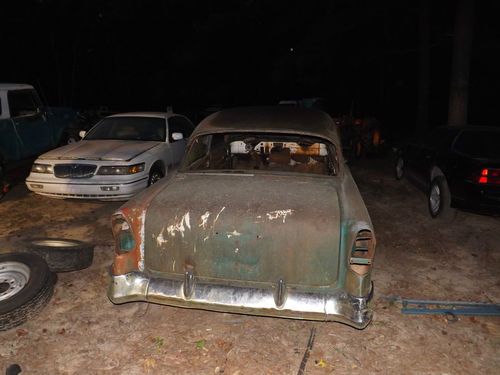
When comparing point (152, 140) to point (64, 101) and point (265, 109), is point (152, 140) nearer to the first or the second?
point (265, 109)

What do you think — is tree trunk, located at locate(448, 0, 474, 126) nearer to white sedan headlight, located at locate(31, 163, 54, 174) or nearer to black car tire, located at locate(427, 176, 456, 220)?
black car tire, located at locate(427, 176, 456, 220)

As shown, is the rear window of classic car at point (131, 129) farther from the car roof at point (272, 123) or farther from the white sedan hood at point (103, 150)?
the car roof at point (272, 123)

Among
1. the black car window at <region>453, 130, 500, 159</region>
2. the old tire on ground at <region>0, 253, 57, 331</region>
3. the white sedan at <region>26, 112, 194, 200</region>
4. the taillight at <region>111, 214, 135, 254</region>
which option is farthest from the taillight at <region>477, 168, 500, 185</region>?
the old tire on ground at <region>0, 253, 57, 331</region>

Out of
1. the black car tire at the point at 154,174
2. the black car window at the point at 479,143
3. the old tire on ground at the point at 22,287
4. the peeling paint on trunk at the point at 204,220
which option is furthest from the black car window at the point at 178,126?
the black car window at the point at 479,143

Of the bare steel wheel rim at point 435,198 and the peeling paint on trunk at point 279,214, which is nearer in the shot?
the peeling paint on trunk at point 279,214

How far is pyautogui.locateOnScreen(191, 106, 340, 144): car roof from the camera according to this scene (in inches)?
169

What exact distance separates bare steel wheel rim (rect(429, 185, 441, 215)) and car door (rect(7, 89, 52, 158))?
8.10 metres

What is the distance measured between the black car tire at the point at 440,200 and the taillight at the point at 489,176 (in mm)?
683

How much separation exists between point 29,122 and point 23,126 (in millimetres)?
257

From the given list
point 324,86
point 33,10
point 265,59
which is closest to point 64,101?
point 33,10

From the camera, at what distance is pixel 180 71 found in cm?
4409

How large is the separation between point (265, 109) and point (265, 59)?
43429 mm

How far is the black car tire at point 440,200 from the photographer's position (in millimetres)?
6285

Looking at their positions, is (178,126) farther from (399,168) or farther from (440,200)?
(399,168)
